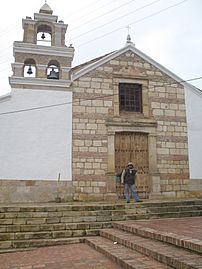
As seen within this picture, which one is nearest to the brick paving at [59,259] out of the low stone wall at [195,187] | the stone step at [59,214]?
the stone step at [59,214]

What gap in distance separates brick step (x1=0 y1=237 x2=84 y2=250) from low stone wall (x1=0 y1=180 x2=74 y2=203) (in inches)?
167

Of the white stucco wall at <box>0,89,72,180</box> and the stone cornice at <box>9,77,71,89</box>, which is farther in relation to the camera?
the stone cornice at <box>9,77,71,89</box>

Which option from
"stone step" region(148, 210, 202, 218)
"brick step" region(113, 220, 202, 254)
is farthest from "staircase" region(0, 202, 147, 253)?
"brick step" region(113, 220, 202, 254)

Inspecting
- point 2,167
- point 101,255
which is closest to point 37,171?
point 2,167

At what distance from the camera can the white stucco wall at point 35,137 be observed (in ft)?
39.3

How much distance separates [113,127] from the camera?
1317cm

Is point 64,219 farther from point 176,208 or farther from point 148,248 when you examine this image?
point 148,248

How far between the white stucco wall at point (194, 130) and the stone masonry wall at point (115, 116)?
241 mm

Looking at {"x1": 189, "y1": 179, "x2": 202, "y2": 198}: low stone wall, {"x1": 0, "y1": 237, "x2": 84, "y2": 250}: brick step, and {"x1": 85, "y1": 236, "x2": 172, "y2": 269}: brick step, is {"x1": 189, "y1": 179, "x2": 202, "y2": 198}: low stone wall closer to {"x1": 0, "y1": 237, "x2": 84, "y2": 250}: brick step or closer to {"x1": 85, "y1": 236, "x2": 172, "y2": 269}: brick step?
{"x1": 85, "y1": 236, "x2": 172, "y2": 269}: brick step

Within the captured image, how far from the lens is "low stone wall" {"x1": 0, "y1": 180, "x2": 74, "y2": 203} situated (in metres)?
11.7

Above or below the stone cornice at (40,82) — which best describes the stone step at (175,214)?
below

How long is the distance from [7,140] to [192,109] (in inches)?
307

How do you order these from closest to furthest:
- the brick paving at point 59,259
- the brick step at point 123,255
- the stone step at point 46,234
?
the brick step at point 123,255, the brick paving at point 59,259, the stone step at point 46,234

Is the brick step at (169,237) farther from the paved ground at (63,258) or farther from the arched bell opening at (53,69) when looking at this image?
the arched bell opening at (53,69)
